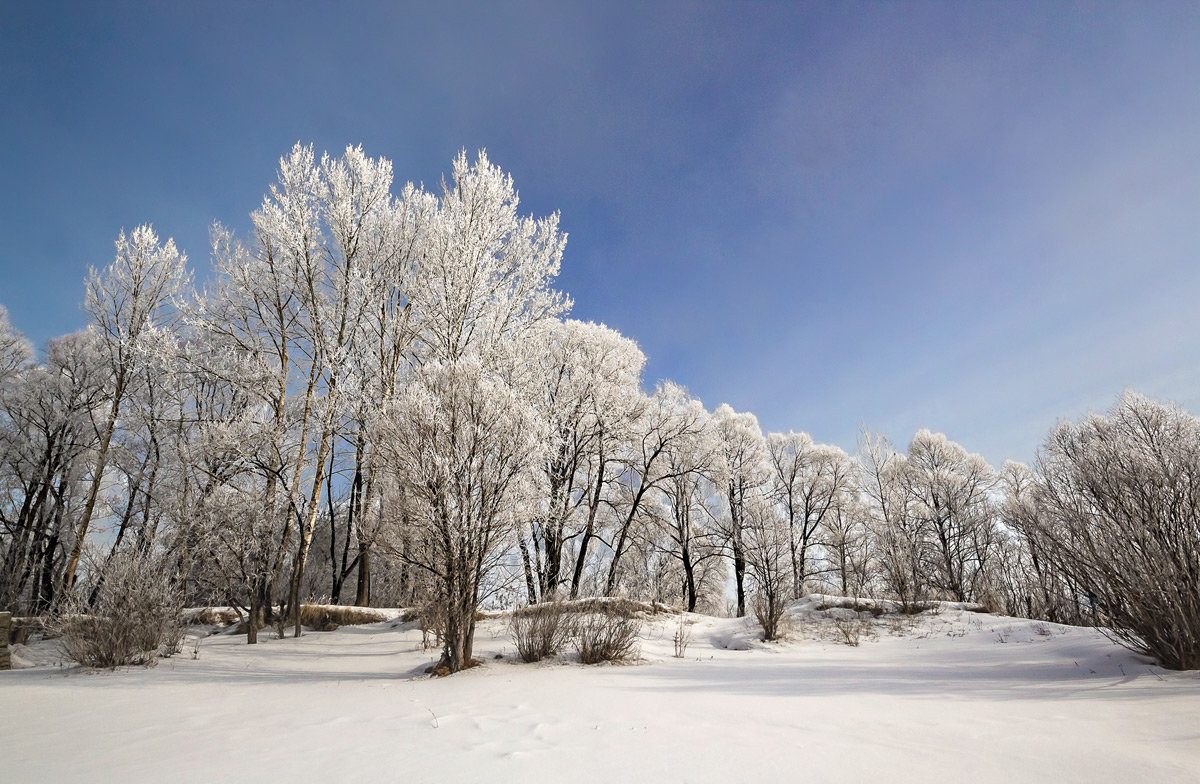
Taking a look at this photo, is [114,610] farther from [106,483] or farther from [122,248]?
[106,483]

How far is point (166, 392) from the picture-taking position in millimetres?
18359

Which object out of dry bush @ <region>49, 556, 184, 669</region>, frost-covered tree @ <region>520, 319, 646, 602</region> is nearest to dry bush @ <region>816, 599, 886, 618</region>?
frost-covered tree @ <region>520, 319, 646, 602</region>

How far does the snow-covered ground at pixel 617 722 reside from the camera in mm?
2936

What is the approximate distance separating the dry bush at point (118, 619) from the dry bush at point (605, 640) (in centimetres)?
629

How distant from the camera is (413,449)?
24.4 ft

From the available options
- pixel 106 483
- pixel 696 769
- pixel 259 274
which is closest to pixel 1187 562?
pixel 696 769

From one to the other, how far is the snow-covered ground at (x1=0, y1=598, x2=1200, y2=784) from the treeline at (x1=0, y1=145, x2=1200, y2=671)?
1.53 metres

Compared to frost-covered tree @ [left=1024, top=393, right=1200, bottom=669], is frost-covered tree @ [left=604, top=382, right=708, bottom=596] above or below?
above

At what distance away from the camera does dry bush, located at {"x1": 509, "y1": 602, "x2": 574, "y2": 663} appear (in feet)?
28.3

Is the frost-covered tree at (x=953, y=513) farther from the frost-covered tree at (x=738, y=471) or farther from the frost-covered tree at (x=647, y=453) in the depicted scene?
the frost-covered tree at (x=647, y=453)

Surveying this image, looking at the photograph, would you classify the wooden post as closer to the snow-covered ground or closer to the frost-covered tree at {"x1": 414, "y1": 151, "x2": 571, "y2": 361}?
the snow-covered ground

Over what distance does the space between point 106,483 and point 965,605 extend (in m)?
29.2

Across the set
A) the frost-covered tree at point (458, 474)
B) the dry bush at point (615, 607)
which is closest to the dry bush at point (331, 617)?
the dry bush at point (615, 607)

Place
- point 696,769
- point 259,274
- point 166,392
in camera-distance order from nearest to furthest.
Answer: point 696,769, point 259,274, point 166,392
